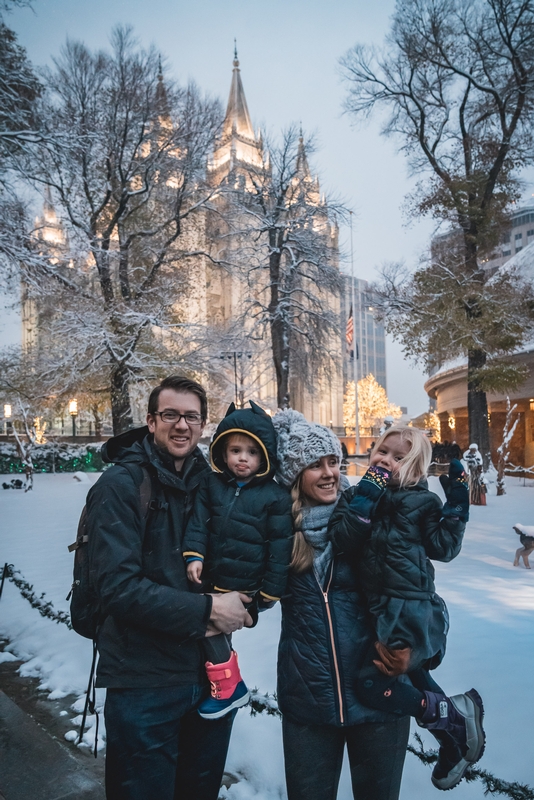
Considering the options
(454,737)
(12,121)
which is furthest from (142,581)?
(12,121)

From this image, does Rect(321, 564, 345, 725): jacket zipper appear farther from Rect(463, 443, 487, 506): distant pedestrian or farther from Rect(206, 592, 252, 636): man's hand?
Rect(463, 443, 487, 506): distant pedestrian

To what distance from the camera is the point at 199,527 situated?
2.24 meters

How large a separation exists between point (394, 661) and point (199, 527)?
3.19ft

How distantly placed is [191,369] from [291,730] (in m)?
17.0

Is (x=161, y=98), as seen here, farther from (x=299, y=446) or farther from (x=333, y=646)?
(x=333, y=646)

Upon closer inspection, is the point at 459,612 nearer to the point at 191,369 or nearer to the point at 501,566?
the point at 501,566

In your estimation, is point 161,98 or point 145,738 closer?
point 145,738

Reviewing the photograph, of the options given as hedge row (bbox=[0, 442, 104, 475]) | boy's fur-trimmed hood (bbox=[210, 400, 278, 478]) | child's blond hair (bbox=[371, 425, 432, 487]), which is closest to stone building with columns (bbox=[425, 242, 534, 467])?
hedge row (bbox=[0, 442, 104, 475])

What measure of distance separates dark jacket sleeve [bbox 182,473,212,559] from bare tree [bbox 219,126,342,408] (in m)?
17.7

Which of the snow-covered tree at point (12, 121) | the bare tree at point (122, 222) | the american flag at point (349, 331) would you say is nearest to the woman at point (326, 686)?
the snow-covered tree at point (12, 121)

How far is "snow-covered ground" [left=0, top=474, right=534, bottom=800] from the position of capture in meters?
3.12

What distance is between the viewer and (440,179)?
64.4 feet

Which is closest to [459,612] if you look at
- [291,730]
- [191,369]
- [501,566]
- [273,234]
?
[501,566]

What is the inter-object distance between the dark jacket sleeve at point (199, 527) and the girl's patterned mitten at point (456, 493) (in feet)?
3.43
